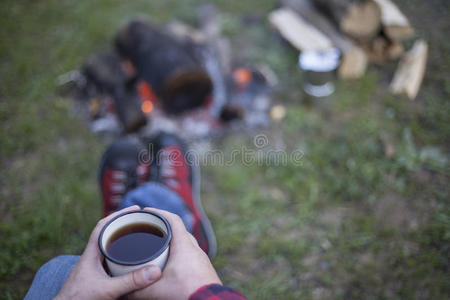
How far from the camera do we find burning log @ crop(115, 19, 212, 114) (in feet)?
8.89

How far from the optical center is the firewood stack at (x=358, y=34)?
3.00m

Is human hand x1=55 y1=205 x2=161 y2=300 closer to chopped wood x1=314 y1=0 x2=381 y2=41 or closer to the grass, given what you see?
the grass

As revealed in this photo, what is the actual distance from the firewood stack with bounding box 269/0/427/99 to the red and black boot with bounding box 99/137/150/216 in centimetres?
187

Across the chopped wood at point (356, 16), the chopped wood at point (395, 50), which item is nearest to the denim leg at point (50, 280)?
the chopped wood at point (356, 16)

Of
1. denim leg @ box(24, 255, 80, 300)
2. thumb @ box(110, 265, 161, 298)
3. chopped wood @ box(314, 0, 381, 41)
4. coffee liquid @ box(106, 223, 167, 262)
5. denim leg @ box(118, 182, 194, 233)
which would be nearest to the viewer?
thumb @ box(110, 265, 161, 298)

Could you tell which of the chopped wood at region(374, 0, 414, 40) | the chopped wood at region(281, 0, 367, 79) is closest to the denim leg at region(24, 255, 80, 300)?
the chopped wood at region(281, 0, 367, 79)

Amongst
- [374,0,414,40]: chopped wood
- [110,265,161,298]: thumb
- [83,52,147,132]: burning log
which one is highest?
[110,265,161,298]: thumb

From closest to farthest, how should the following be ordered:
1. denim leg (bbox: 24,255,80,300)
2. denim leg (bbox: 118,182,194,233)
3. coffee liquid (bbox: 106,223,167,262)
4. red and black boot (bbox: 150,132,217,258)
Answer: coffee liquid (bbox: 106,223,167,262), denim leg (bbox: 24,255,80,300), denim leg (bbox: 118,182,194,233), red and black boot (bbox: 150,132,217,258)

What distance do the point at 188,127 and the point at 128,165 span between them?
845 millimetres

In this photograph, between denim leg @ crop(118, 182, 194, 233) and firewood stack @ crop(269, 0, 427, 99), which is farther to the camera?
firewood stack @ crop(269, 0, 427, 99)

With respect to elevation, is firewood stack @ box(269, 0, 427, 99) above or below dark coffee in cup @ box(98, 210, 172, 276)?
below

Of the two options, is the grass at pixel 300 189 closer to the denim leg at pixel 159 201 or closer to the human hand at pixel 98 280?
the denim leg at pixel 159 201

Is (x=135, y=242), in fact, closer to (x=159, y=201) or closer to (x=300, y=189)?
(x=159, y=201)

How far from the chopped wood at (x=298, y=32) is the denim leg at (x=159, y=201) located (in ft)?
6.62
